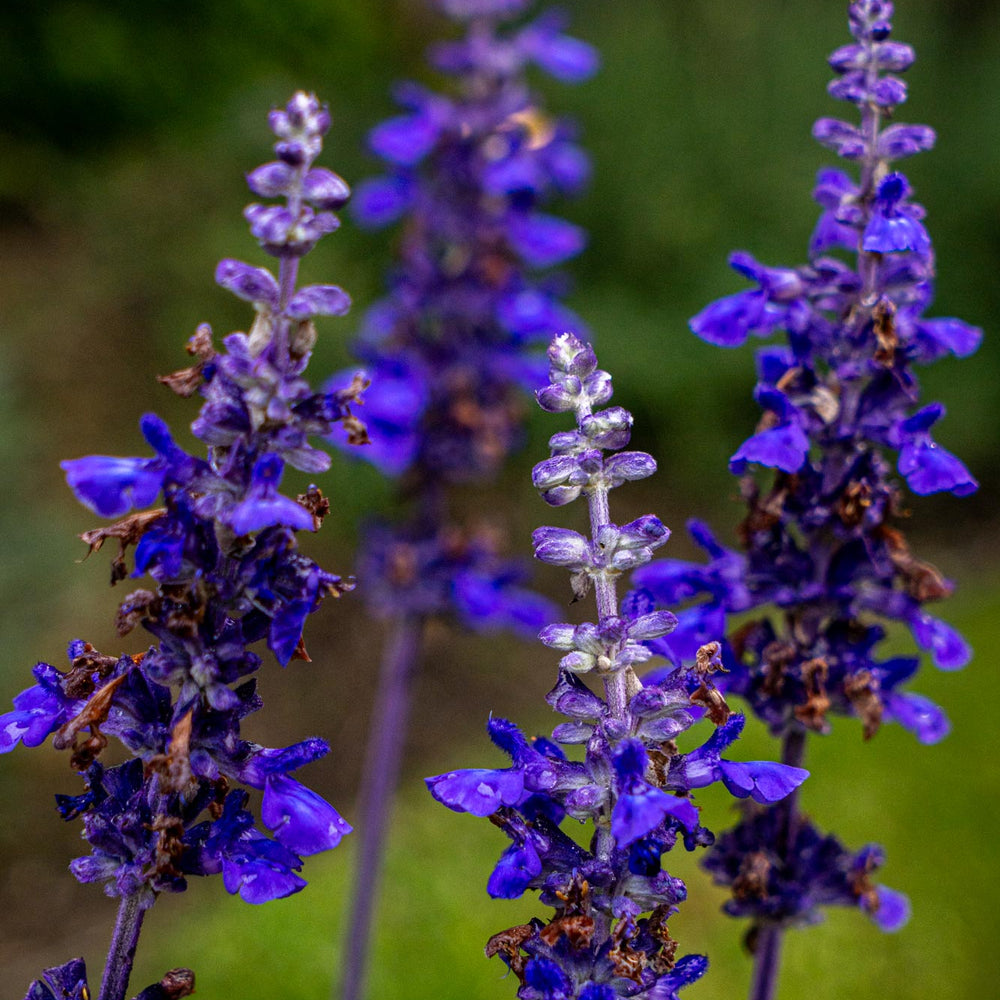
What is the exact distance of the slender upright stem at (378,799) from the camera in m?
3.33

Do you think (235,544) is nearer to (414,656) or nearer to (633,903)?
(633,903)

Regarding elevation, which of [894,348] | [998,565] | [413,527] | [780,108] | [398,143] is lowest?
[894,348]

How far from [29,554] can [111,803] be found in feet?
12.9

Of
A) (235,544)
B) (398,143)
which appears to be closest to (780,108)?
(398,143)

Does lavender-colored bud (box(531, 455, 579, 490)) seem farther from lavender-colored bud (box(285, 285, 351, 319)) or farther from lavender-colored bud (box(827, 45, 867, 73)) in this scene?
lavender-colored bud (box(827, 45, 867, 73))

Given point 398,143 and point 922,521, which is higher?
point 922,521

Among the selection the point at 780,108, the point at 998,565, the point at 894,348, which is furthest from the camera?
the point at 780,108

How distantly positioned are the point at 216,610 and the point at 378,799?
2284 millimetres

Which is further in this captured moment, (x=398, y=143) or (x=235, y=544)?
(x=398, y=143)

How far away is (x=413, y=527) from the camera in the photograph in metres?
3.82

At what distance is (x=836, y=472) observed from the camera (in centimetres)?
199

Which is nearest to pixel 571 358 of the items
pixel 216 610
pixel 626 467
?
pixel 626 467

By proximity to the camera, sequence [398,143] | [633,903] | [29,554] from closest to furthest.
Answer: [633,903] → [398,143] → [29,554]

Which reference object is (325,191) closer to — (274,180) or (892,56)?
(274,180)
